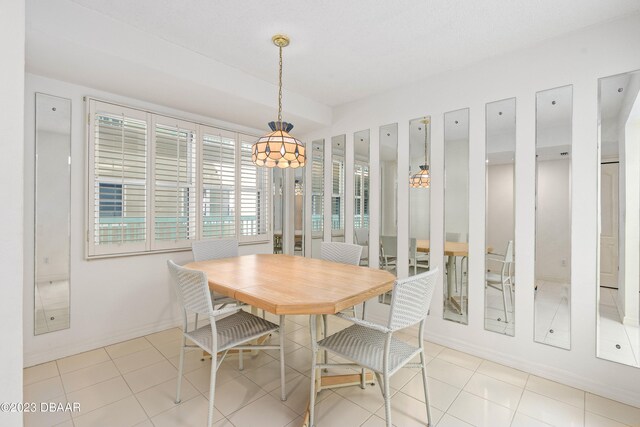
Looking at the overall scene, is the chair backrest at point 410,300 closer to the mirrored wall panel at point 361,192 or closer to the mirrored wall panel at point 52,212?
the mirrored wall panel at point 361,192

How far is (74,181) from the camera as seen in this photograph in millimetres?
2635

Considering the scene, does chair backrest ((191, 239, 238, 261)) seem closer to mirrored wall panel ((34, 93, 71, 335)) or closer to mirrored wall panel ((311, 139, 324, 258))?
mirrored wall panel ((34, 93, 71, 335))

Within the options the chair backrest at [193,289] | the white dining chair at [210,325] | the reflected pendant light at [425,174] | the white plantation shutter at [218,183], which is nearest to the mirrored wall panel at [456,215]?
the reflected pendant light at [425,174]

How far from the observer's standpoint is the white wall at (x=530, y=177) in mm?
2111

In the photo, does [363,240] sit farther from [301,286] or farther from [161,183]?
[161,183]

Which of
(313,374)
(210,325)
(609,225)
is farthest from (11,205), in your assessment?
(609,225)

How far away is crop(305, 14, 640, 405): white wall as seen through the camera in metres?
2.11

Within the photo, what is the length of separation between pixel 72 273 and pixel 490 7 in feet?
12.9

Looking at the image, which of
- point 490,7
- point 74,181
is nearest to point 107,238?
point 74,181

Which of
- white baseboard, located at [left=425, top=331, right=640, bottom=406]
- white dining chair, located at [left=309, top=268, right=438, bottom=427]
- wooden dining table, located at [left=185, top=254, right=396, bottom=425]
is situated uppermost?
wooden dining table, located at [left=185, top=254, right=396, bottom=425]

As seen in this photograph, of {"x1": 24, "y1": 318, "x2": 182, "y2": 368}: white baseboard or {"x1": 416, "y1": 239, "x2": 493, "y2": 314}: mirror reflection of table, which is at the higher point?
{"x1": 416, "y1": 239, "x2": 493, "y2": 314}: mirror reflection of table

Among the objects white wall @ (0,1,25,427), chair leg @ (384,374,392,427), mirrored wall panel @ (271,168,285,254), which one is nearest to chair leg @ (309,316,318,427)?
chair leg @ (384,374,392,427)

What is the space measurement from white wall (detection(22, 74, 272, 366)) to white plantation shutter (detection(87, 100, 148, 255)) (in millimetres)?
83

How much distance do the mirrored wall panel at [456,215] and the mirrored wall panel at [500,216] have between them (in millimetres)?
183
